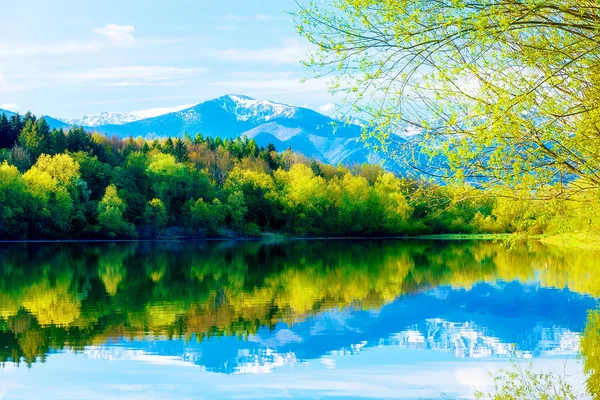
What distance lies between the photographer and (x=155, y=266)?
49.5 m

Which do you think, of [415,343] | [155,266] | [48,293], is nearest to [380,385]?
[415,343]

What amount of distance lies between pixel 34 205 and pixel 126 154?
27483 mm

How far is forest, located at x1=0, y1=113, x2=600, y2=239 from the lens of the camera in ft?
288

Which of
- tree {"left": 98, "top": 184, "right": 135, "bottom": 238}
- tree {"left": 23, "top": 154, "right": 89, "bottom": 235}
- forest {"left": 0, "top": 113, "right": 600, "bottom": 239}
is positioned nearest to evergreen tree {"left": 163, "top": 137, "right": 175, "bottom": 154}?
forest {"left": 0, "top": 113, "right": 600, "bottom": 239}

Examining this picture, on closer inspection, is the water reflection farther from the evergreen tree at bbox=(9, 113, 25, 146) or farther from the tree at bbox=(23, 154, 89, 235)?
the evergreen tree at bbox=(9, 113, 25, 146)

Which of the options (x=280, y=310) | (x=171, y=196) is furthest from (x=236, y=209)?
→ (x=280, y=310)

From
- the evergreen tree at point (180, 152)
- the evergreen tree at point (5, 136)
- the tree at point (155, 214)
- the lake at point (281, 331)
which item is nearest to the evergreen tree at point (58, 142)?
the evergreen tree at point (5, 136)

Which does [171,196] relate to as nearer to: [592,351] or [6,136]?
[6,136]

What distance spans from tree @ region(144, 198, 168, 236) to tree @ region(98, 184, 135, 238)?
9.72ft

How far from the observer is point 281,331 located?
2320 centimetres

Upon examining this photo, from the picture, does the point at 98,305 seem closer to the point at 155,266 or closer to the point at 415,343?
the point at 415,343

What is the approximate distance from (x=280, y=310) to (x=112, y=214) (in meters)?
65.4

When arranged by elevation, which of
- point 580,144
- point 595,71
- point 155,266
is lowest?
point 155,266

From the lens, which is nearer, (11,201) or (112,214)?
(11,201)
